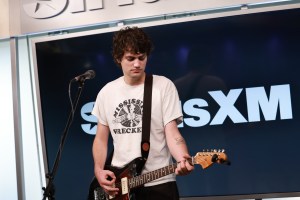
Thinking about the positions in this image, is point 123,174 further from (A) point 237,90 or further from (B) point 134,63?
(A) point 237,90

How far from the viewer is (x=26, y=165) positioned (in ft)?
19.7

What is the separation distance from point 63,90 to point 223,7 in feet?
6.27

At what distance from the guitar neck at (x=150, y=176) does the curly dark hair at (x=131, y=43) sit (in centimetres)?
77

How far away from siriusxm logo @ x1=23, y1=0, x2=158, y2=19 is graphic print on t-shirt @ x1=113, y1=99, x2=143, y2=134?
231cm

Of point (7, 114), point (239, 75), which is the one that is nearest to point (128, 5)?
point (239, 75)

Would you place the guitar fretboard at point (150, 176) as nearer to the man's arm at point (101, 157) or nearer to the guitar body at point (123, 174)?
the guitar body at point (123, 174)

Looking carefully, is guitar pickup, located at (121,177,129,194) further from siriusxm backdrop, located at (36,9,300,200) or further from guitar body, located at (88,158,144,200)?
siriusxm backdrop, located at (36,9,300,200)

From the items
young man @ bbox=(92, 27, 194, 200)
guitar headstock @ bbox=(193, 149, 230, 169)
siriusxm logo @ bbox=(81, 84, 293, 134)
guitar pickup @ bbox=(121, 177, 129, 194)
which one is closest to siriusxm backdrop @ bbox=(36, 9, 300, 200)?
siriusxm logo @ bbox=(81, 84, 293, 134)

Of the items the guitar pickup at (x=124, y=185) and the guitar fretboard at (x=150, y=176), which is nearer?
the guitar fretboard at (x=150, y=176)

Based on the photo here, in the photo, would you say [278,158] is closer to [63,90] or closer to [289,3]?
[289,3]

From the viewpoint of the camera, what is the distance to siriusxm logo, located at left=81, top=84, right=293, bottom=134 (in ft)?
16.6

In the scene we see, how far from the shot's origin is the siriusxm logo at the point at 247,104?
507cm

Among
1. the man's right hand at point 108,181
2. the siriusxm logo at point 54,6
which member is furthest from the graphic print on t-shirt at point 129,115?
the siriusxm logo at point 54,6

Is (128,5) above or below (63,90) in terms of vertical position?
above
